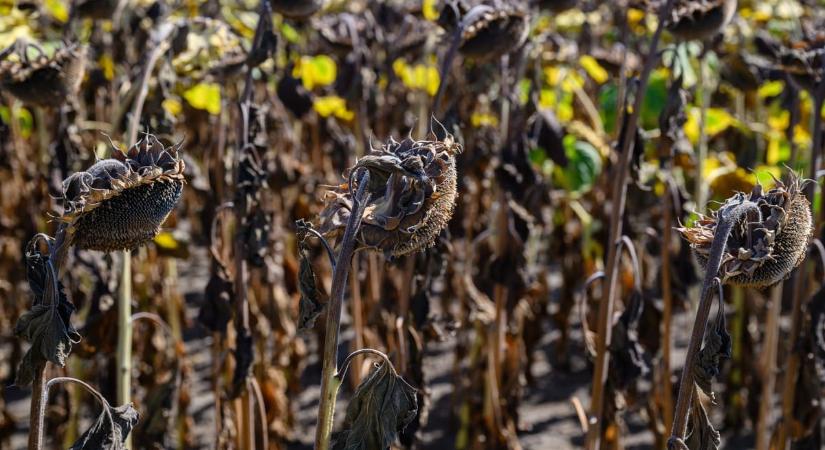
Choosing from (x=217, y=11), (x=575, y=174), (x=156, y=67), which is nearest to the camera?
(x=156, y=67)

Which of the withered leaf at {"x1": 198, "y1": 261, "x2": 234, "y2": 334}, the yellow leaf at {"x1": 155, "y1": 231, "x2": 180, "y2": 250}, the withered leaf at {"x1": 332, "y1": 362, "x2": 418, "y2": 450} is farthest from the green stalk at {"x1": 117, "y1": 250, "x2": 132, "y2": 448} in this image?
the withered leaf at {"x1": 332, "y1": 362, "x2": 418, "y2": 450}

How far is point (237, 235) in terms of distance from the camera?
2.43 m

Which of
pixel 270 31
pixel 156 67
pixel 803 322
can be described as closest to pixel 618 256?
pixel 803 322

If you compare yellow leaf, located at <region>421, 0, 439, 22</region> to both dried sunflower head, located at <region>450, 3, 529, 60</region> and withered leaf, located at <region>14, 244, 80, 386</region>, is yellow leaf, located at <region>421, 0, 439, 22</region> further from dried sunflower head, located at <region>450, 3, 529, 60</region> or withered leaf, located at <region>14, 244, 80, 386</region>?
withered leaf, located at <region>14, 244, 80, 386</region>

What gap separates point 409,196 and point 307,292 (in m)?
0.26

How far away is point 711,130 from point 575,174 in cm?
59

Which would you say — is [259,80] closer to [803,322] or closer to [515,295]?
[515,295]

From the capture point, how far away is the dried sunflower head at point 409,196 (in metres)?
1.45

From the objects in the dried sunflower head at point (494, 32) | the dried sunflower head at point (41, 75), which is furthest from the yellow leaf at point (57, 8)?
the dried sunflower head at point (494, 32)

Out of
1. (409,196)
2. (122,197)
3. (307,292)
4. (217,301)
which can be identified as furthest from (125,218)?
(217,301)

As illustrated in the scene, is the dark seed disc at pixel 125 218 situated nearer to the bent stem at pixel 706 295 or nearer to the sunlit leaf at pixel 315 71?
the bent stem at pixel 706 295

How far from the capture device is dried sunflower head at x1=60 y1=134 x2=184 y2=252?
1469mm

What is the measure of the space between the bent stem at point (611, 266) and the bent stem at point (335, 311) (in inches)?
41.5

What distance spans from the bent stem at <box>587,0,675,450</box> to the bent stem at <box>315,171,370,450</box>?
1054 mm
